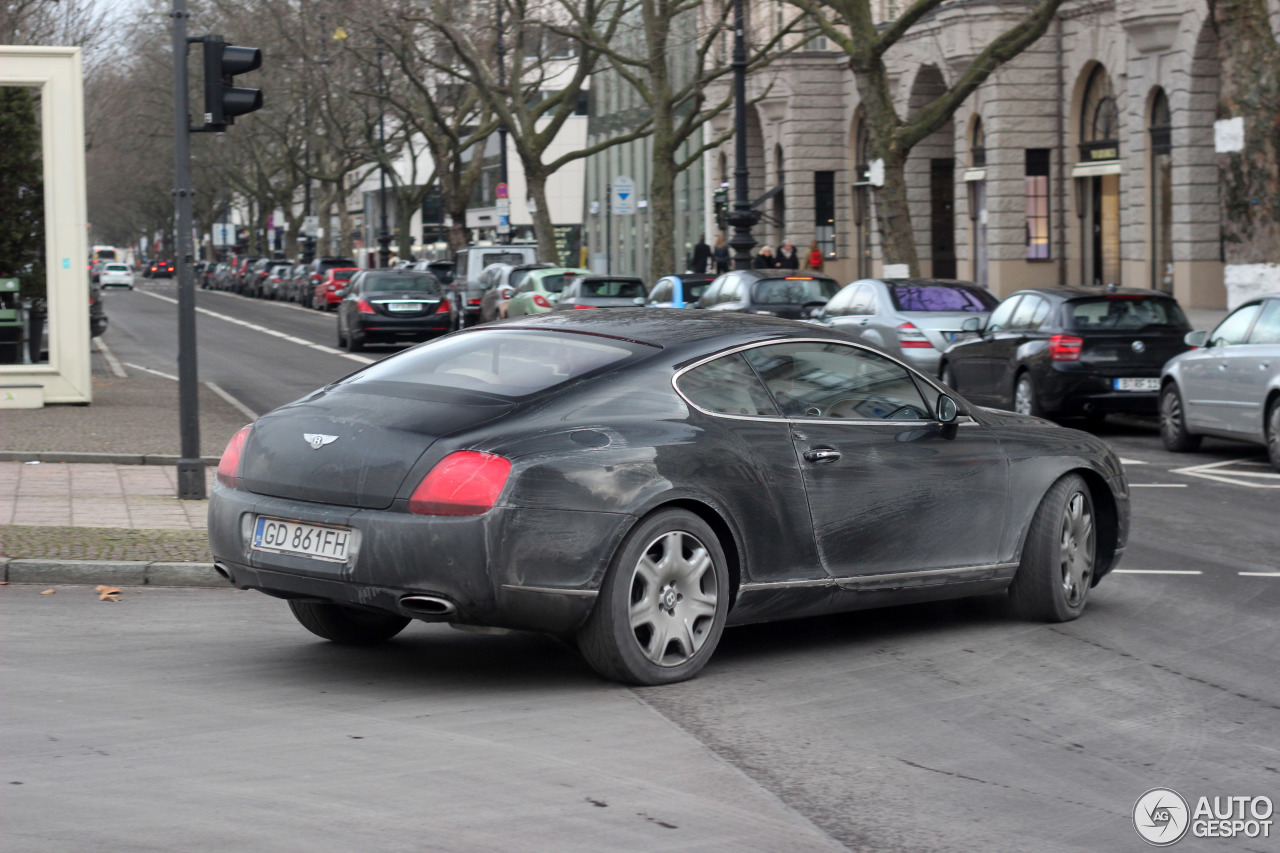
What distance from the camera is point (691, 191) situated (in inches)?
2484

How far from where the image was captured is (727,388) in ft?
22.9

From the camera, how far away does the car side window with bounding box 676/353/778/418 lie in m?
6.87

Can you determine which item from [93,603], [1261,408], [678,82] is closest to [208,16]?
[678,82]

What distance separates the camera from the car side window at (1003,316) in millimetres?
19000

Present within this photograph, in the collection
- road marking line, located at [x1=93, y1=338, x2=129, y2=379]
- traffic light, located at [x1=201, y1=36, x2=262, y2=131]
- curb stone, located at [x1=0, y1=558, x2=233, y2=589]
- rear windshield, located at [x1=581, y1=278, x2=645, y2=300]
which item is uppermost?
traffic light, located at [x1=201, y1=36, x2=262, y2=131]

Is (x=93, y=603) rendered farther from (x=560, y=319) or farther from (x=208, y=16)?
(x=208, y=16)

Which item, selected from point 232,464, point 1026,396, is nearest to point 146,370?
point 1026,396

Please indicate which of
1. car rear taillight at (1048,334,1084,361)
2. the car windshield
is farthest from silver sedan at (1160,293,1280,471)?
the car windshield

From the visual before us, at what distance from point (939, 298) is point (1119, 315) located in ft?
12.2

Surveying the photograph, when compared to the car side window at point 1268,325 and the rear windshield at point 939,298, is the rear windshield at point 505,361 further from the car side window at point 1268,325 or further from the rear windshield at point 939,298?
the rear windshield at point 939,298

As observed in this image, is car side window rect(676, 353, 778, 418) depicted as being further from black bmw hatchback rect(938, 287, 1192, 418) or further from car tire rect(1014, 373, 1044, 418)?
car tire rect(1014, 373, 1044, 418)

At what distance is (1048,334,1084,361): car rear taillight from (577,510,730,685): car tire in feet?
38.7

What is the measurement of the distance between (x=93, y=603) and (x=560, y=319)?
2852mm

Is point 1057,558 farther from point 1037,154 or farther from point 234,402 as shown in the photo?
point 1037,154
